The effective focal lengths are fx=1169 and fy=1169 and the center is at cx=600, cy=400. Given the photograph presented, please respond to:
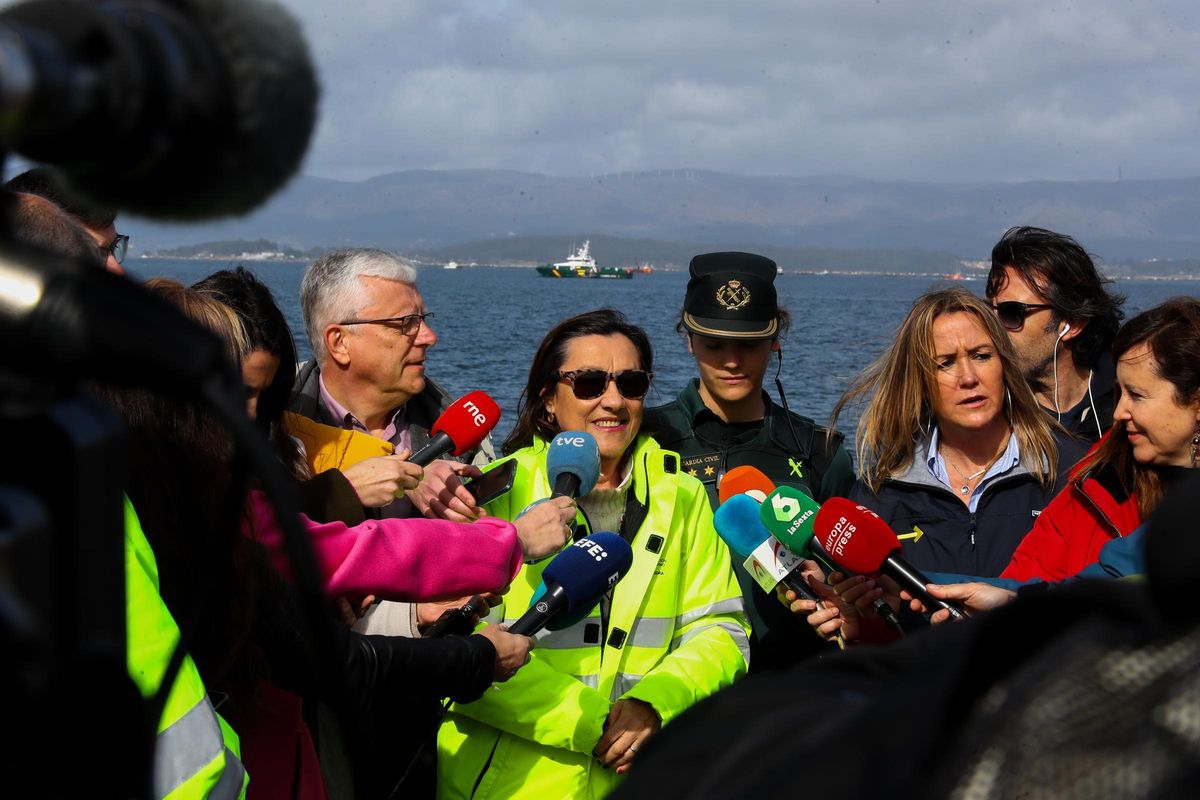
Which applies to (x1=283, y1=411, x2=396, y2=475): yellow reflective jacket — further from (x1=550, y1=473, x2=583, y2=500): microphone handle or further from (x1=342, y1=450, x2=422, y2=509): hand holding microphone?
(x1=550, y1=473, x2=583, y2=500): microphone handle

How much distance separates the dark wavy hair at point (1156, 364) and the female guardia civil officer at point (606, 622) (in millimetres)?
1357

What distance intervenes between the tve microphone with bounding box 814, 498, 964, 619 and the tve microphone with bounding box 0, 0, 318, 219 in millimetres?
2722

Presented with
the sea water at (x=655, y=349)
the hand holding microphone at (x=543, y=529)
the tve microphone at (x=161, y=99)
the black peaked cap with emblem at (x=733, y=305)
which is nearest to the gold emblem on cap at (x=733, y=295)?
the black peaked cap with emblem at (x=733, y=305)

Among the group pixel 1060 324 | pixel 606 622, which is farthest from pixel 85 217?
pixel 1060 324

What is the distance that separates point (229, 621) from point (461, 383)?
769 inches

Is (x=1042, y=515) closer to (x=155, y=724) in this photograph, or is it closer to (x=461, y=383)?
(x=155, y=724)

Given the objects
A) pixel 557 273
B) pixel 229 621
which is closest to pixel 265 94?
pixel 229 621

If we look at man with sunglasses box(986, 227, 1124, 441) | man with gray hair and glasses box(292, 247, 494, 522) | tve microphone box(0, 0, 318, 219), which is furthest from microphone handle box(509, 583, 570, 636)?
man with sunglasses box(986, 227, 1124, 441)

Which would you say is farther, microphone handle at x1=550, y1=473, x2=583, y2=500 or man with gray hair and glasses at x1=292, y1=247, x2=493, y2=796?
man with gray hair and glasses at x1=292, y1=247, x2=493, y2=796

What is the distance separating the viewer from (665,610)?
3975 mm

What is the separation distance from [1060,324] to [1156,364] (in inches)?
66.7

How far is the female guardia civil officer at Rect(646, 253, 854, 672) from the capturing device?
4957 mm

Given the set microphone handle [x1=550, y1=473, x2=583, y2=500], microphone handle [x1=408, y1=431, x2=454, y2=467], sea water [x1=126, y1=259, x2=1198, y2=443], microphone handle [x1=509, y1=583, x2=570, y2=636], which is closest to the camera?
microphone handle [x1=509, y1=583, x2=570, y2=636]

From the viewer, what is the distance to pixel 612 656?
3863 millimetres
